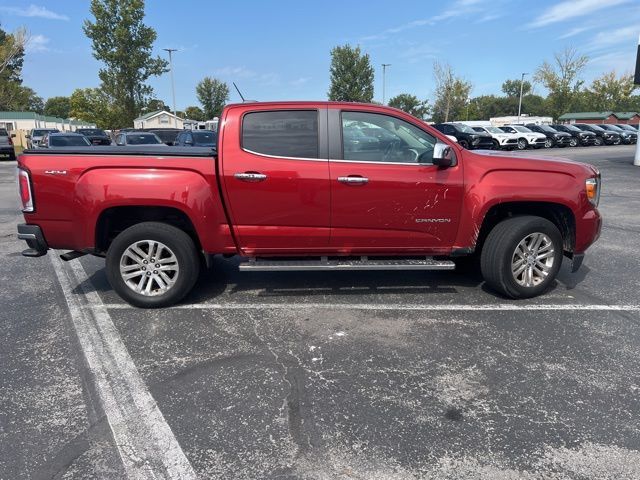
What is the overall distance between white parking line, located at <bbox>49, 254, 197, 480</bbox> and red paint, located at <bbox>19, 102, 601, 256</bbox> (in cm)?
76

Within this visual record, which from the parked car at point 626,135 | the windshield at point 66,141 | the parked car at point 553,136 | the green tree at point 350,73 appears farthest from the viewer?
the green tree at point 350,73

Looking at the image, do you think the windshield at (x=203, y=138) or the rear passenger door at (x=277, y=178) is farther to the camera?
the windshield at (x=203, y=138)

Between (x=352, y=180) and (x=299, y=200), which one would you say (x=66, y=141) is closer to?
(x=299, y=200)

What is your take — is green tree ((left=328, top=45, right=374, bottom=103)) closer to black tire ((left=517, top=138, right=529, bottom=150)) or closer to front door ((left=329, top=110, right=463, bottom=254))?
black tire ((left=517, top=138, right=529, bottom=150))

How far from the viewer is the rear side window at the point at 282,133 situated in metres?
4.62

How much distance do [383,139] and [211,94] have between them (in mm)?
69571

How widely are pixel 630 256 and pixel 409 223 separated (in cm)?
385

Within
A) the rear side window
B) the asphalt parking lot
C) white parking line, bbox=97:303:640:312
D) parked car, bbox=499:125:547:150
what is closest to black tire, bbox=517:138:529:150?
parked car, bbox=499:125:547:150

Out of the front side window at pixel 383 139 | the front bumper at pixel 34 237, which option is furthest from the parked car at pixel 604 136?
the front bumper at pixel 34 237

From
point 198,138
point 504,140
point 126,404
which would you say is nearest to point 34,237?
point 126,404

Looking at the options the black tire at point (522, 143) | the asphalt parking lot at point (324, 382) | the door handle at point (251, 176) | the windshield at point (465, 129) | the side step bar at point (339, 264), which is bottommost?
the asphalt parking lot at point (324, 382)

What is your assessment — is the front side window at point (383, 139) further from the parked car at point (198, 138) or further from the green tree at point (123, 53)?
the green tree at point (123, 53)

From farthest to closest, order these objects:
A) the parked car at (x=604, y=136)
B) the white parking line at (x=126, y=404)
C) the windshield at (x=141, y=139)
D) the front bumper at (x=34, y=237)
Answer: the parked car at (x=604, y=136), the windshield at (x=141, y=139), the front bumper at (x=34, y=237), the white parking line at (x=126, y=404)

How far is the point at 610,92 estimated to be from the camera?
78250mm
